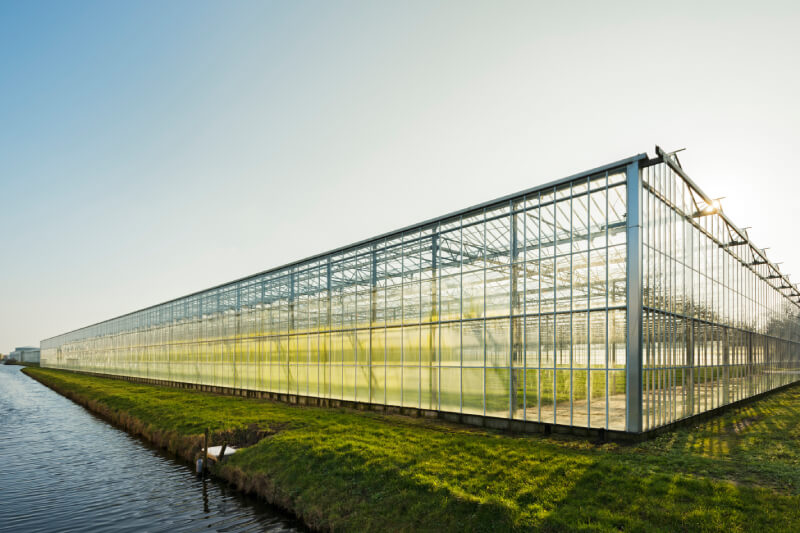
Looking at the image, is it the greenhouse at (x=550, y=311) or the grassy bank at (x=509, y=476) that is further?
the greenhouse at (x=550, y=311)

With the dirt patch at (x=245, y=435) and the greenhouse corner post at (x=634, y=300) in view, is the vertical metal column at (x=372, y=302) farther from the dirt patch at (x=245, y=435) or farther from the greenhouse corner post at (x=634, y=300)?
the greenhouse corner post at (x=634, y=300)

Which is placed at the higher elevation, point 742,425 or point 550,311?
point 550,311

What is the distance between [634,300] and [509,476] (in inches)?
352

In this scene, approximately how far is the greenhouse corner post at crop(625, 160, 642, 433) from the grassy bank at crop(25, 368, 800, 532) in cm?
139

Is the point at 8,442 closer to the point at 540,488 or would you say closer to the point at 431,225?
the point at 431,225

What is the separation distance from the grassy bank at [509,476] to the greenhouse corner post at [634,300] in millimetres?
1390

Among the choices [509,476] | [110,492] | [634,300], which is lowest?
[110,492]

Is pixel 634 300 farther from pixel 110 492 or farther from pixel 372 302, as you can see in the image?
pixel 110 492

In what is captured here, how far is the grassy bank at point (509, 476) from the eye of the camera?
10836 millimetres

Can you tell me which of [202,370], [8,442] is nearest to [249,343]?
[202,370]

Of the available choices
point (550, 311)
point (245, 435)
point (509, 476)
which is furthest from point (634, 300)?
point (245, 435)

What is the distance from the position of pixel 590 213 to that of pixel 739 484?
11170 millimetres

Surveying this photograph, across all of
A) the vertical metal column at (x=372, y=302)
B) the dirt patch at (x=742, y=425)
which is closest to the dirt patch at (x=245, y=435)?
the vertical metal column at (x=372, y=302)

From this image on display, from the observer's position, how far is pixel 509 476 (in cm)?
1348
